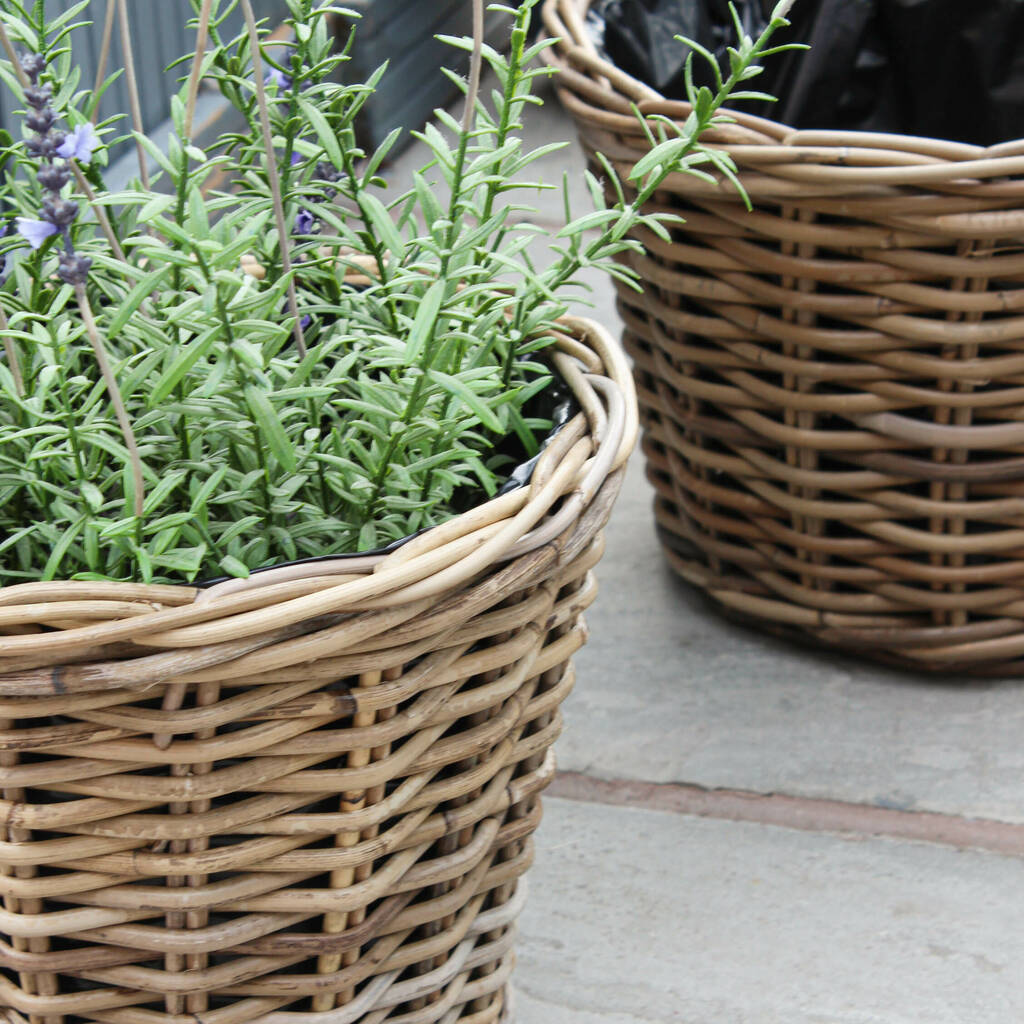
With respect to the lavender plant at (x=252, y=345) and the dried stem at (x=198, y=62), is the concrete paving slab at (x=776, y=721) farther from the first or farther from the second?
the dried stem at (x=198, y=62)

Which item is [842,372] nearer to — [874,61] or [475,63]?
[874,61]

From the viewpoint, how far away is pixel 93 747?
1.86 ft

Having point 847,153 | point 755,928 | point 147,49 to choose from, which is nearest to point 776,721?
point 755,928

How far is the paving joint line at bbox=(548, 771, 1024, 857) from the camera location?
1.03 m

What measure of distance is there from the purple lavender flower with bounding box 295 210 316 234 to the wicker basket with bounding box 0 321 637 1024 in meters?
0.18

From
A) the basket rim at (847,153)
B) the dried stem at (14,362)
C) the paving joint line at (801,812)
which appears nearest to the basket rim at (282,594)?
the dried stem at (14,362)

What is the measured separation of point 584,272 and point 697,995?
1.31m

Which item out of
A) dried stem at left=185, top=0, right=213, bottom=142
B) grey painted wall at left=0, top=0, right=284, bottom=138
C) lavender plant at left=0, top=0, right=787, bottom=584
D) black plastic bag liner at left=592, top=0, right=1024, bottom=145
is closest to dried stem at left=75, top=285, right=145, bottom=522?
lavender plant at left=0, top=0, right=787, bottom=584

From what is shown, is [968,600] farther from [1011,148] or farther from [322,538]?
[322,538]

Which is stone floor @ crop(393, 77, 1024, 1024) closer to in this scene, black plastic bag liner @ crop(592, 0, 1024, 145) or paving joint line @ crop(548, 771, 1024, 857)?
paving joint line @ crop(548, 771, 1024, 857)

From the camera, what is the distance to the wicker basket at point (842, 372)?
927mm

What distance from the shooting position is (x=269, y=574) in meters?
0.55

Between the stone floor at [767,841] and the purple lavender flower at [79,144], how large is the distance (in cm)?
63

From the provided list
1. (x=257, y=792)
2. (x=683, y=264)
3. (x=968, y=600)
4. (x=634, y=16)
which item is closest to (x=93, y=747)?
(x=257, y=792)
